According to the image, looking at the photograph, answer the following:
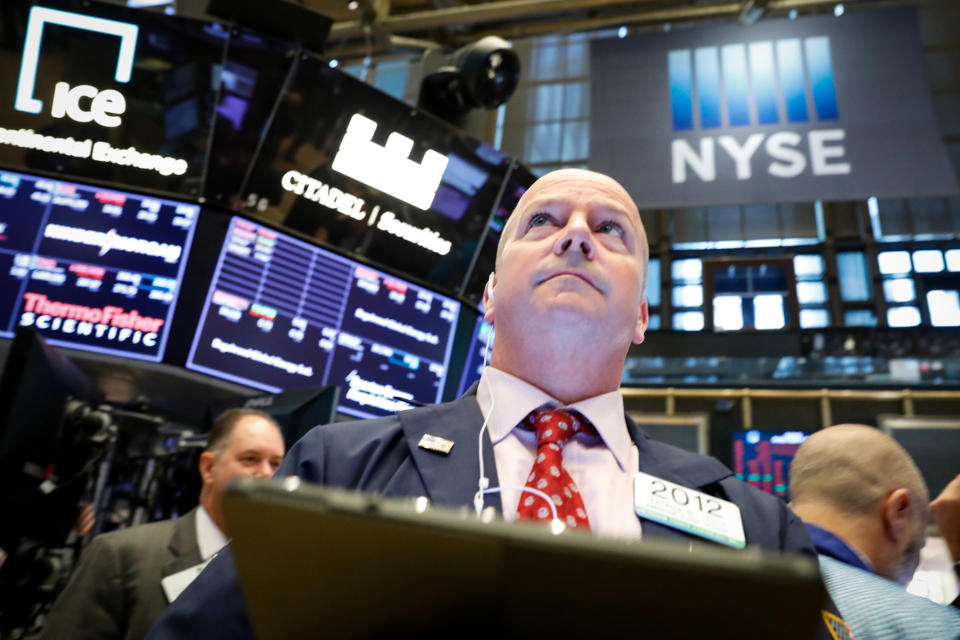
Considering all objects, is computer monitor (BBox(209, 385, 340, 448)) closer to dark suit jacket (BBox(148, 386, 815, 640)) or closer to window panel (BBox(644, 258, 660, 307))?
dark suit jacket (BBox(148, 386, 815, 640))

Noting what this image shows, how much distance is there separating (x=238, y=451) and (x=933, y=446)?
13.0 ft

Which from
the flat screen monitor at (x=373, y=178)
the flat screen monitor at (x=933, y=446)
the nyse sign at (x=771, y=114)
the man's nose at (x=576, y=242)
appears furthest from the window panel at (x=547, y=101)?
the man's nose at (x=576, y=242)

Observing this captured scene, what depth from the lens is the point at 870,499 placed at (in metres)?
2.21

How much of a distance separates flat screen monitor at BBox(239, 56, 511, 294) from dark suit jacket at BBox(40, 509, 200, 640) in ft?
5.26

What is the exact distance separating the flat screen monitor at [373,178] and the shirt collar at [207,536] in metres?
1.43

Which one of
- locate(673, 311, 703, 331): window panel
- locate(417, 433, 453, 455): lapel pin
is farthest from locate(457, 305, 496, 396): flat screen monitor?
locate(673, 311, 703, 331): window panel

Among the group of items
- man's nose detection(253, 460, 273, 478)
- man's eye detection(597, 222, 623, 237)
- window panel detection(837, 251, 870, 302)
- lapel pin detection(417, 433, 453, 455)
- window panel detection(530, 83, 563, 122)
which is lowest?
lapel pin detection(417, 433, 453, 455)

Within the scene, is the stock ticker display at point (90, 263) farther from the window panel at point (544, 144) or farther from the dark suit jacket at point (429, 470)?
the window panel at point (544, 144)

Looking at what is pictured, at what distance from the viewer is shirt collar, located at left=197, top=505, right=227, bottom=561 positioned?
248 centimetres

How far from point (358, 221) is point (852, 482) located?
2.43 metres

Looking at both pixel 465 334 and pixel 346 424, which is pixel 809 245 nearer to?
pixel 465 334

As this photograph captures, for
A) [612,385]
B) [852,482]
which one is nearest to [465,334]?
[852,482]

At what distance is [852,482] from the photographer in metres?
2.23

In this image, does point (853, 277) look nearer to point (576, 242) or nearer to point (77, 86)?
point (77, 86)
